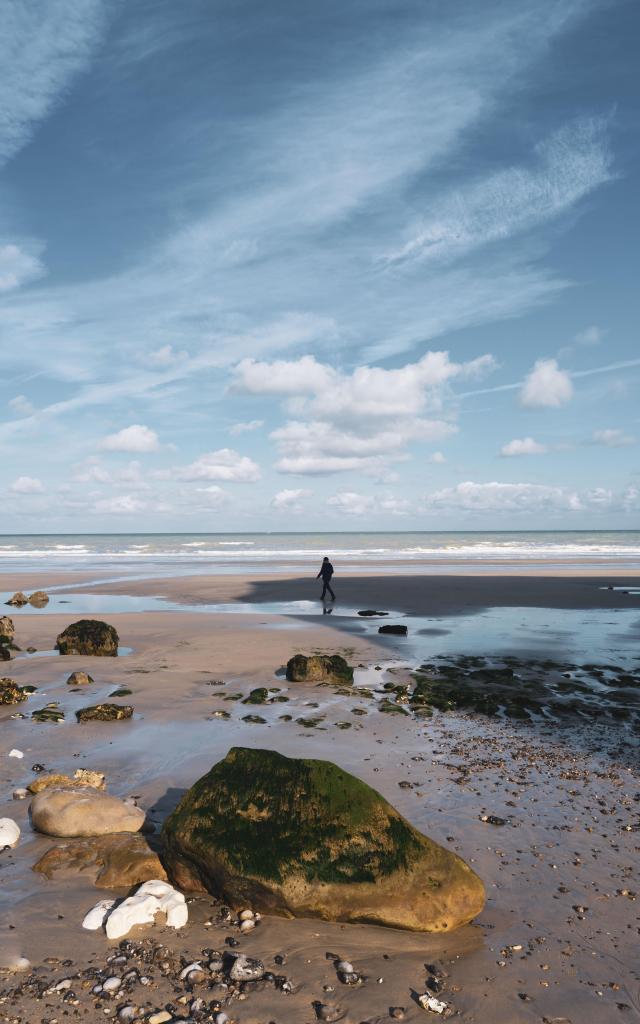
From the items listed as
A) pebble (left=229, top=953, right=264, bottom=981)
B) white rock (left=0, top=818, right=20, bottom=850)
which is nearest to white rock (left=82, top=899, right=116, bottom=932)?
pebble (left=229, top=953, right=264, bottom=981)

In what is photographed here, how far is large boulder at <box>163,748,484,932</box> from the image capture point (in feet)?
16.1

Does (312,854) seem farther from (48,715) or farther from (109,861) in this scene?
(48,715)

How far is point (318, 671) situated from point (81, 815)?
286 inches

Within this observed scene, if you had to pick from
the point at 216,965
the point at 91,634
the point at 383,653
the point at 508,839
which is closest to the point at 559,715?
the point at 508,839

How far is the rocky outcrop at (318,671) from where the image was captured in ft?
43.0

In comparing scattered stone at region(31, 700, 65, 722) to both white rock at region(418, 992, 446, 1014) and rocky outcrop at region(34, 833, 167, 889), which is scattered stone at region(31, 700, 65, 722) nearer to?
rocky outcrop at region(34, 833, 167, 889)

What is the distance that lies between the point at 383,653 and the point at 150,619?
9472mm

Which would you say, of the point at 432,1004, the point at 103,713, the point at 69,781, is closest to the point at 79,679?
the point at 103,713

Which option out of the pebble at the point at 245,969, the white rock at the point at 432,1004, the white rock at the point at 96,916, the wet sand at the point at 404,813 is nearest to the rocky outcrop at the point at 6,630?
the wet sand at the point at 404,813

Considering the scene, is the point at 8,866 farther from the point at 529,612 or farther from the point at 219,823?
the point at 529,612

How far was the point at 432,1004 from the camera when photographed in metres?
4.01

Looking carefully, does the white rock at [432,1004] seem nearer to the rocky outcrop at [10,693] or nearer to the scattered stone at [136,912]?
the scattered stone at [136,912]

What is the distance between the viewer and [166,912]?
4832mm

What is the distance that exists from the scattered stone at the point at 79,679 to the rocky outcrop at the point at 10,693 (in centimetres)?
111
